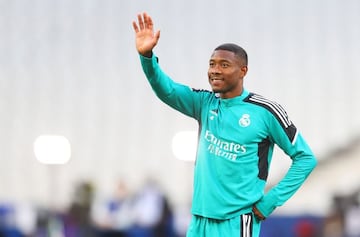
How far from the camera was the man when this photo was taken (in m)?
6.54

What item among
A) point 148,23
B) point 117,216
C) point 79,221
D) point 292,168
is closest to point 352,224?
point 117,216

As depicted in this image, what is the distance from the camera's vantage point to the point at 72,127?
67.4 feet

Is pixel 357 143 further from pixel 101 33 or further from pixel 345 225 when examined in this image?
pixel 345 225

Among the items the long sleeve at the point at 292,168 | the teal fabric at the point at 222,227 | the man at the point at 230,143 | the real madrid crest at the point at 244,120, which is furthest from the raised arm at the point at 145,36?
the teal fabric at the point at 222,227

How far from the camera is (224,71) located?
256 inches

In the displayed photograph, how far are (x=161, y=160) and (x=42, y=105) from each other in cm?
249

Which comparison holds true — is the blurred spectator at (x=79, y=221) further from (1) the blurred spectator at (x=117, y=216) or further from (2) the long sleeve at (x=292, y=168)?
(2) the long sleeve at (x=292, y=168)

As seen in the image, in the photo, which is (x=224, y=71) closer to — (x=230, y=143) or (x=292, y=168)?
(x=230, y=143)

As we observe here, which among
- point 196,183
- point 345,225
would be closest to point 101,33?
point 345,225

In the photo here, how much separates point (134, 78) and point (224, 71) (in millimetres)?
14527

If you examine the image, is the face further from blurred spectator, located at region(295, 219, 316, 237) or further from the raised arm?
blurred spectator, located at region(295, 219, 316, 237)

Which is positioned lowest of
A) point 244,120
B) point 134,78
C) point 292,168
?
point 292,168

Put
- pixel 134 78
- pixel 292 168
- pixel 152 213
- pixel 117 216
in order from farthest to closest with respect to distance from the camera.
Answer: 1. pixel 134 78
2. pixel 117 216
3. pixel 152 213
4. pixel 292 168

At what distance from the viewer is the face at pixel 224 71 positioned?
6.50 metres
